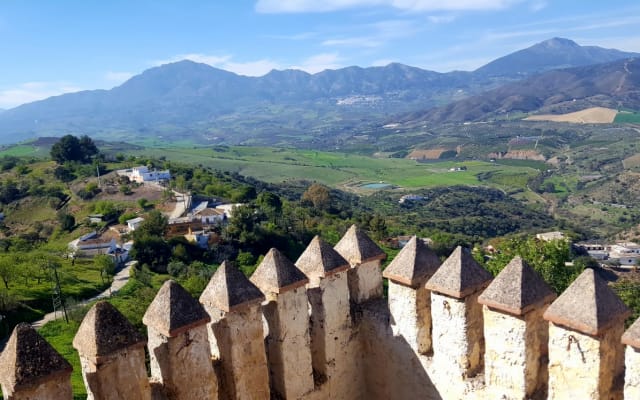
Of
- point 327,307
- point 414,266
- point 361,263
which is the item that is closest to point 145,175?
point 361,263

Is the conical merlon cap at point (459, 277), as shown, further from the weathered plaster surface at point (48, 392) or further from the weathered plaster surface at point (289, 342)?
the weathered plaster surface at point (48, 392)

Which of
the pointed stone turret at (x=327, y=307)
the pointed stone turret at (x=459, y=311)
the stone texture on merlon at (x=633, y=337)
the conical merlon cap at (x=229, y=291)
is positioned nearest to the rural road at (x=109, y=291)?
the pointed stone turret at (x=327, y=307)

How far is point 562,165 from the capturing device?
7200 inches

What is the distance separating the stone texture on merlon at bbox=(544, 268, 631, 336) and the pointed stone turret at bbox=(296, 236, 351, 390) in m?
3.83

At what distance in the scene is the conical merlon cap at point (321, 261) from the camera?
9367 millimetres

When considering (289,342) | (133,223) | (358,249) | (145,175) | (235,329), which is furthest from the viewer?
(145,175)

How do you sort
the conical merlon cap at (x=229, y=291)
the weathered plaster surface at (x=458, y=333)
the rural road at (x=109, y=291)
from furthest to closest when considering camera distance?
1. the rural road at (x=109, y=291)
2. the weathered plaster surface at (x=458, y=333)
3. the conical merlon cap at (x=229, y=291)

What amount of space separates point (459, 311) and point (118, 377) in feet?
16.4

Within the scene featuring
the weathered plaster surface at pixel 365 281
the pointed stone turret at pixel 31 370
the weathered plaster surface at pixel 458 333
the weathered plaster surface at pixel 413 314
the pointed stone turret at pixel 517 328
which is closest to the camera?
the pointed stone turret at pixel 31 370

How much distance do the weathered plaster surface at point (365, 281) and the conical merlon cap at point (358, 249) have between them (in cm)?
18

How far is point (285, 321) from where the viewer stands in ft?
28.7

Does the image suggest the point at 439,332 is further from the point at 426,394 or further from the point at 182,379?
the point at 182,379

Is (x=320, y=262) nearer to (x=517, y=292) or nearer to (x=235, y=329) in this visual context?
(x=235, y=329)

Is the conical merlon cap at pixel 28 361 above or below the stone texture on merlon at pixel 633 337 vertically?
above
